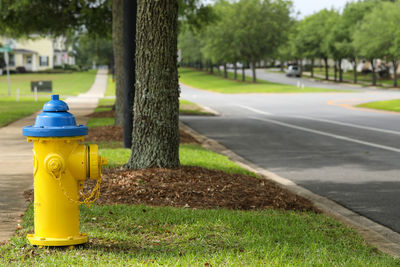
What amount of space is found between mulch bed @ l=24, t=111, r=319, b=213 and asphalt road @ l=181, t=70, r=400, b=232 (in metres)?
1.13

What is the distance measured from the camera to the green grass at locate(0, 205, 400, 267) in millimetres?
4727

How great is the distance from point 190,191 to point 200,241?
2096mm

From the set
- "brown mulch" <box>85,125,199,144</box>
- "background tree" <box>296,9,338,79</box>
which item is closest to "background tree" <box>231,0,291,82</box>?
"background tree" <box>296,9,338,79</box>

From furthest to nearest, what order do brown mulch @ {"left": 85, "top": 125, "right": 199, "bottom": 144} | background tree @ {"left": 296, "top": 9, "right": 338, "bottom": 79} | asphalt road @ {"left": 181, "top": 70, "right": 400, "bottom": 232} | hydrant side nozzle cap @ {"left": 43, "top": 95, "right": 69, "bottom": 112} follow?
background tree @ {"left": 296, "top": 9, "right": 338, "bottom": 79} → brown mulch @ {"left": 85, "top": 125, "right": 199, "bottom": 144} → asphalt road @ {"left": 181, "top": 70, "right": 400, "bottom": 232} → hydrant side nozzle cap @ {"left": 43, "top": 95, "right": 69, "bottom": 112}

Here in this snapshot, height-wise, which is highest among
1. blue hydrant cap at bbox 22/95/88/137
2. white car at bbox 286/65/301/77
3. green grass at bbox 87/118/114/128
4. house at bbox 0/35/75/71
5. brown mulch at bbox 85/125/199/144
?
house at bbox 0/35/75/71

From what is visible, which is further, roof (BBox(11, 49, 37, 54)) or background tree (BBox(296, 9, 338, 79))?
roof (BBox(11, 49, 37, 54))

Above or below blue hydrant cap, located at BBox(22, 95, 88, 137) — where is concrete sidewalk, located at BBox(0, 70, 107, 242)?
below

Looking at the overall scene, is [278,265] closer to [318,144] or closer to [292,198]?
[292,198]

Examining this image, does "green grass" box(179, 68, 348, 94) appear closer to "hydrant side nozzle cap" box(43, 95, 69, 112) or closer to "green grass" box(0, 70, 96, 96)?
"green grass" box(0, 70, 96, 96)

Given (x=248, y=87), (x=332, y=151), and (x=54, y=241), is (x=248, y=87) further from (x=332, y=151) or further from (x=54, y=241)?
(x=54, y=241)

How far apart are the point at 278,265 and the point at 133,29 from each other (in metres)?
8.11

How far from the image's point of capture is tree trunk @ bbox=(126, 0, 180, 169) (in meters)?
8.47

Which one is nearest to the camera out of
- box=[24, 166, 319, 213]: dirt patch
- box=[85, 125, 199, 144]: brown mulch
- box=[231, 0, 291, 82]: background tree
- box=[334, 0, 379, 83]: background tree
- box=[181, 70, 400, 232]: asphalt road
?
box=[24, 166, 319, 213]: dirt patch

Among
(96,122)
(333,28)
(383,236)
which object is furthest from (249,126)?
(333,28)
